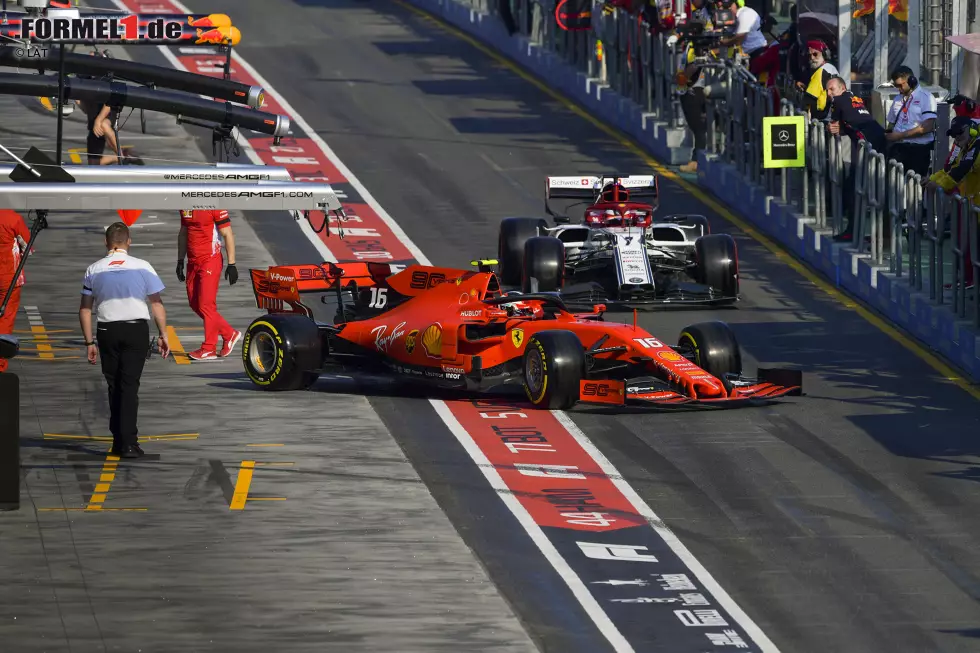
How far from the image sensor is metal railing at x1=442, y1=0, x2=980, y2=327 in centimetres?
2245

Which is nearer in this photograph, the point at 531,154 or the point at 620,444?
the point at 620,444

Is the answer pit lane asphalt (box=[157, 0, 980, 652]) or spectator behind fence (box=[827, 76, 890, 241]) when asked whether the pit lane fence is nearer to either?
spectator behind fence (box=[827, 76, 890, 241])

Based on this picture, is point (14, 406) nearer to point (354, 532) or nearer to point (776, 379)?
point (354, 532)

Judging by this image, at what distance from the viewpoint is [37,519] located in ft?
51.9

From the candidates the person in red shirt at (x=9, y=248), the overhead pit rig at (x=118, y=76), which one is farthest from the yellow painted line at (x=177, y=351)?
the overhead pit rig at (x=118, y=76)

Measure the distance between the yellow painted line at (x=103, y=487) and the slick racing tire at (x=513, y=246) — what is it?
8737mm

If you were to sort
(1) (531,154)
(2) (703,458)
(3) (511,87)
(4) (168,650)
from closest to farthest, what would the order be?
(4) (168,650)
(2) (703,458)
(1) (531,154)
(3) (511,87)

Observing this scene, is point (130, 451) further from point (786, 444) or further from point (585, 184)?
point (585, 184)

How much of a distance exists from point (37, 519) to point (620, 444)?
5264 mm

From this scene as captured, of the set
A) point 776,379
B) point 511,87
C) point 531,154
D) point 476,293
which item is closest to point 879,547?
point 776,379

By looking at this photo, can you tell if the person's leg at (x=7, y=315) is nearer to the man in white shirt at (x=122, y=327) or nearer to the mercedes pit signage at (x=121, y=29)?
the mercedes pit signage at (x=121, y=29)

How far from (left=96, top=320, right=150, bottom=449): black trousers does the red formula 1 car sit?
294cm

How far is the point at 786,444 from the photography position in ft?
60.4

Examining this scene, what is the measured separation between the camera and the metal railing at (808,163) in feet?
73.7
